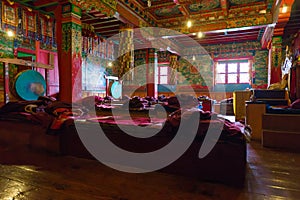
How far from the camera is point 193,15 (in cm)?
699

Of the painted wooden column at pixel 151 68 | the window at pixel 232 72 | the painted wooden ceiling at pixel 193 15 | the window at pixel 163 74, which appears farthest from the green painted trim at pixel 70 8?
the window at pixel 232 72

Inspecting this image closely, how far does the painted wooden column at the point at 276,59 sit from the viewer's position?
22.0 feet

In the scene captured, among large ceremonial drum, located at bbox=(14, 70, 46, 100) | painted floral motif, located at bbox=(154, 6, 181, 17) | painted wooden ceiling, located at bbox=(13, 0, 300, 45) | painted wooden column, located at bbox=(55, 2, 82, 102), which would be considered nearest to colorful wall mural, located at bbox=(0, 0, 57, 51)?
painted wooden ceiling, located at bbox=(13, 0, 300, 45)

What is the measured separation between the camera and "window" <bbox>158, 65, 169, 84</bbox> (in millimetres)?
11359

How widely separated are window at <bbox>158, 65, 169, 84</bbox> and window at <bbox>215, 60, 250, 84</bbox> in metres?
2.77

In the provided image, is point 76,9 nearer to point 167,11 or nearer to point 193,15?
point 167,11

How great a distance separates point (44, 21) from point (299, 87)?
275 inches

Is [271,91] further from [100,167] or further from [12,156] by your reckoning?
[12,156]

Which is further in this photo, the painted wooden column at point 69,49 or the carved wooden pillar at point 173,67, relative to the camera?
the carved wooden pillar at point 173,67

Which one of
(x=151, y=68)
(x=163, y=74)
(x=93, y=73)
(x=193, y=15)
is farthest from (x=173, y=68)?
(x=93, y=73)

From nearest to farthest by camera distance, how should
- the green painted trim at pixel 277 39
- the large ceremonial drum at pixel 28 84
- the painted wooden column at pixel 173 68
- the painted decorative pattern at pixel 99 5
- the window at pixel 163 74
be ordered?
the painted decorative pattern at pixel 99 5 → the large ceremonial drum at pixel 28 84 → the green painted trim at pixel 277 39 → the painted wooden column at pixel 173 68 → the window at pixel 163 74

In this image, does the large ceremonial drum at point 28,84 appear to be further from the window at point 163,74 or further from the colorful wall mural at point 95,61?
the window at point 163,74

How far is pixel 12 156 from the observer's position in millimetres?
2311

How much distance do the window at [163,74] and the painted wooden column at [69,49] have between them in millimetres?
7120
